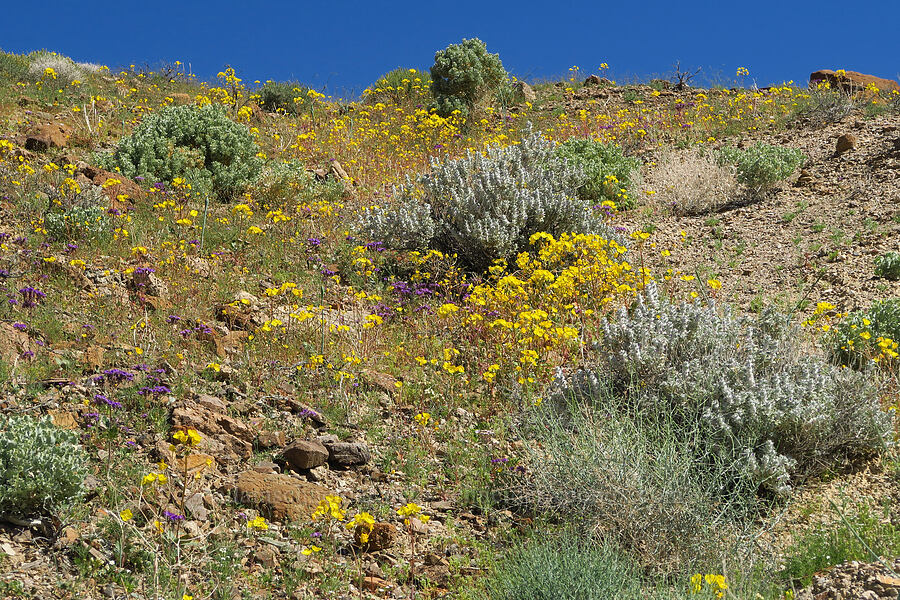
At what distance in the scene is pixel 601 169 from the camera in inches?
402

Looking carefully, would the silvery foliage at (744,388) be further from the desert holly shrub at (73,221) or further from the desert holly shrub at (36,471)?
the desert holly shrub at (73,221)

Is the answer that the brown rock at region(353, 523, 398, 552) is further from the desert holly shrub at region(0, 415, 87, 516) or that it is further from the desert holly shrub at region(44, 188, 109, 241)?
the desert holly shrub at region(44, 188, 109, 241)

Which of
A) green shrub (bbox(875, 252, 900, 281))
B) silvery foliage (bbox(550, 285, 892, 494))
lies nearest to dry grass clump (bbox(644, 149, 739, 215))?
green shrub (bbox(875, 252, 900, 281))

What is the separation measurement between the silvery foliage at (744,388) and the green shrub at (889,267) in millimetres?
2596

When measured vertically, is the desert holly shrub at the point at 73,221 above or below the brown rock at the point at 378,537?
above

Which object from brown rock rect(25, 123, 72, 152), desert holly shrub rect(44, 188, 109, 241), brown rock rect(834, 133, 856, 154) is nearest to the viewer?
desert holly shrub rect(44, 188, 109, 241)

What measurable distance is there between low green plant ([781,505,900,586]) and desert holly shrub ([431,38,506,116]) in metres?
12.0

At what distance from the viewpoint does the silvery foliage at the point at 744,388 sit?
4.59 m

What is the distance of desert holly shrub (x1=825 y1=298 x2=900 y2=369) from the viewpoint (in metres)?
5.67

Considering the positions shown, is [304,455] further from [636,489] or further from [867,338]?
[867,338]

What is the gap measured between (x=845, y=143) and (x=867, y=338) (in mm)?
6286

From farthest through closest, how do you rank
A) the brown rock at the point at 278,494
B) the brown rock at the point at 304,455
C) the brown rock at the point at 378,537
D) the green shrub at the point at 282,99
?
1. the green shrub at the point at 282,99
2. the brown rock at the point at 304,455
3. the brown rock at the point at 278,494
4. the brown rock at the point at 378,537

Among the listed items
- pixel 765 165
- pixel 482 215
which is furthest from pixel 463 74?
pixel 482 215

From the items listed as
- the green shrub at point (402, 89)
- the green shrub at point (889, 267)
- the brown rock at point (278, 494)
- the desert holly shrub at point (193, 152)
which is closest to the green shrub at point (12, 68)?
the desert holly shrub at point (193, 152)
